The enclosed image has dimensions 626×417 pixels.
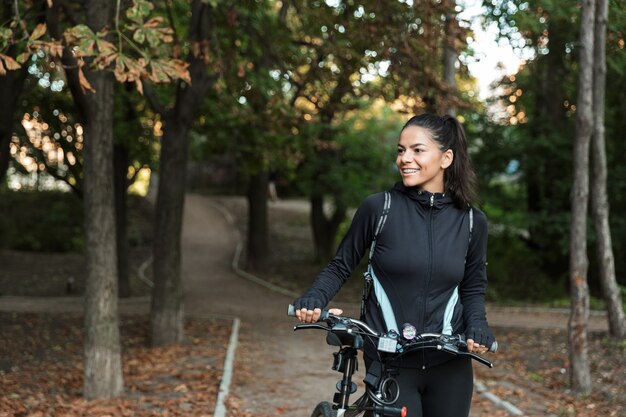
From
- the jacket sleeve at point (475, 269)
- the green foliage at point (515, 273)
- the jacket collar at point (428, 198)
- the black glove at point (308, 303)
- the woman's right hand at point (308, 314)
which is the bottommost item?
the green foliage at point (515, 273)

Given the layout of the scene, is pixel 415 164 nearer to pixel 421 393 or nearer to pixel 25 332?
pixel 421 393

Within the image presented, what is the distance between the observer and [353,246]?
3.49m

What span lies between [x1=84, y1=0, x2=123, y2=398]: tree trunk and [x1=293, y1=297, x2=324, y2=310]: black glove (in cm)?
538

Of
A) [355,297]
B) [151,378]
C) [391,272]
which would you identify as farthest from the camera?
[355,297]

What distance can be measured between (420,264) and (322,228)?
20717 mm

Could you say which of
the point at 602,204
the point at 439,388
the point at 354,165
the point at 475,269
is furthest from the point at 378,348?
the point at 354,165

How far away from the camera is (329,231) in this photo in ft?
78.9

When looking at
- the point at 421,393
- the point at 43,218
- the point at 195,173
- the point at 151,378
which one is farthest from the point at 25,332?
the point at 195,173

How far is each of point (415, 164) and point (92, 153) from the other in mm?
5435

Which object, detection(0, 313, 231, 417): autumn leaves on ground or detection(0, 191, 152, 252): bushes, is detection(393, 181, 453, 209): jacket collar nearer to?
detection(0, 313, 231, 417): autumn leaves on ground

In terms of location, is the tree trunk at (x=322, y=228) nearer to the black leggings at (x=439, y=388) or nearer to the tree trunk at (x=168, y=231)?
the tree trunk at (x=168, y=231)

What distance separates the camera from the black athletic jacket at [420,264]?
3348mm

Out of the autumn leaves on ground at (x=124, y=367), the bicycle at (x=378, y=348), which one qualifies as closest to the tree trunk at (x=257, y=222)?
the autumn leaves on ground at (x=124, y=367)

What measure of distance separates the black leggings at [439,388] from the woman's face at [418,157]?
30.3 inches
